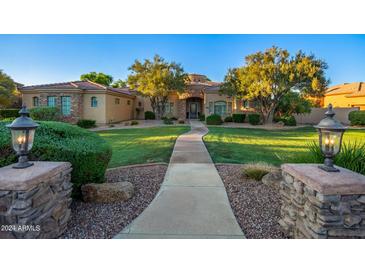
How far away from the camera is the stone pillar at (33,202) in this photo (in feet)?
7.50

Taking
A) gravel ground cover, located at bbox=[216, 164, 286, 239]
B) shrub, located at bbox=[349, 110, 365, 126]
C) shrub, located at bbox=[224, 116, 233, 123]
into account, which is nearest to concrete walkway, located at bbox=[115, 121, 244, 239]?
gravel ground cover, located at bbox=[216, 164, 286, 239]

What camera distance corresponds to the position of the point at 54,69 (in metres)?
7.30

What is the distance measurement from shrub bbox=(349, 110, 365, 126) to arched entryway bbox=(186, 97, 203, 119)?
1506cm

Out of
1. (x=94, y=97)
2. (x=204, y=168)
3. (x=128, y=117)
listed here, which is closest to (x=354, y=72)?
(x=204, y=168)

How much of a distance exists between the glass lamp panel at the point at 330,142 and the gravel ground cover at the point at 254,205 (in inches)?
49.4

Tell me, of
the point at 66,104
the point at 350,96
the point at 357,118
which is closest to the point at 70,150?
the point at 66,104

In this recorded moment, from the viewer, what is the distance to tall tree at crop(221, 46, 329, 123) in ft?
53.7

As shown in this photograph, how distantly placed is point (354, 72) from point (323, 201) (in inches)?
259

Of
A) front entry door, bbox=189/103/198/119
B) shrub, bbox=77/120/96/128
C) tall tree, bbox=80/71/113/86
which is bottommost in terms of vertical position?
shrub, bbox=77/120/96/128

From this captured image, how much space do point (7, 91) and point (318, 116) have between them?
99.9 feet

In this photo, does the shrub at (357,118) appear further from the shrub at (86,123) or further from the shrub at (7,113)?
the shrub at (7,113)

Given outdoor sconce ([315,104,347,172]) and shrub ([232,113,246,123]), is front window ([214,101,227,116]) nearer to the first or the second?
shrub ([232,113,246,123])

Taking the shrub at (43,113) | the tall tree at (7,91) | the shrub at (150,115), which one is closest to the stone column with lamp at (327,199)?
the shrub at (43,113)
